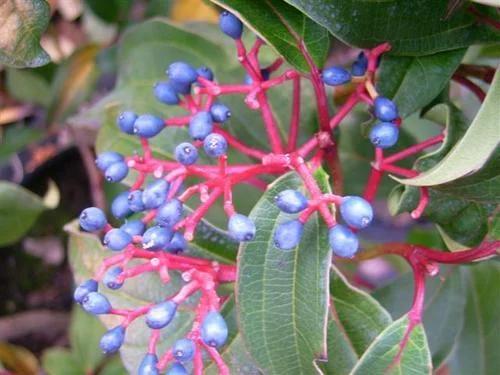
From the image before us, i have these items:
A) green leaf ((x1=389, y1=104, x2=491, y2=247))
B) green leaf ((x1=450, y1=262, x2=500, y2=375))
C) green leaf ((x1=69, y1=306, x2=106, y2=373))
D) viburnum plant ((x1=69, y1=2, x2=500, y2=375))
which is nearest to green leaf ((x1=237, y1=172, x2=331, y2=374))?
viburnum plant ((x1=69, y1=2, x2=500, y2=375))

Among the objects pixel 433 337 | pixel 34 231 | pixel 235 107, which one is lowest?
pixel 34 231

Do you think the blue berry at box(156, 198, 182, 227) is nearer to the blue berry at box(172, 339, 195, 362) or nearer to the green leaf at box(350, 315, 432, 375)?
the blue berry at box(172, 339, 195, 362)

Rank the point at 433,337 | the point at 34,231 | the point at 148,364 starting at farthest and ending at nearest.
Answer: the point at 34,231
the point at 433,337
the point at 148,364

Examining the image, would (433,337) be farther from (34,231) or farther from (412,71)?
(34,231)

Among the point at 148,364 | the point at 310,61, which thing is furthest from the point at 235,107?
the point at 148,364

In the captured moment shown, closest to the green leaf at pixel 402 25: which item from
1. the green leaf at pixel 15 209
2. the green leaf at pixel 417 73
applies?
the green leaf at pixel 417 73

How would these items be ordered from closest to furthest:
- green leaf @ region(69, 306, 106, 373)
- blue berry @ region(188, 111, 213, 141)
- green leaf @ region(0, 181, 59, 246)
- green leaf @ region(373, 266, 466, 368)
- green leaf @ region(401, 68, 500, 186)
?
green leaf @ region(401, 68, 500, 186), blue berry @ region(188, 111, 213, 141), green leaf @ region(373, 266, 466, 368), green leaf @ region(0, 181, 59, 246), green leaf @ region(69, 306, 106, 373)

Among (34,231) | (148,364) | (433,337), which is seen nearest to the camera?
(148,364)

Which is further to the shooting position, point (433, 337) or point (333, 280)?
point (433, 337)
